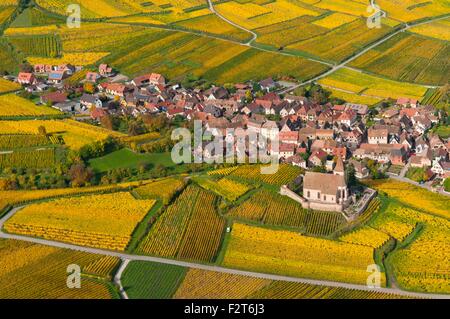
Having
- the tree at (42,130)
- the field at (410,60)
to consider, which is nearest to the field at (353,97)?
the field at (410,60)

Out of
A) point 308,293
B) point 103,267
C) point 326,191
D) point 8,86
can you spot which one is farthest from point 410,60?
point 103,267

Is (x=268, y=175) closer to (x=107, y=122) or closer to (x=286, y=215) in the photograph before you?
(x=286, y=215)

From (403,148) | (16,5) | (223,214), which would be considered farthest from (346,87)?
(16,5)

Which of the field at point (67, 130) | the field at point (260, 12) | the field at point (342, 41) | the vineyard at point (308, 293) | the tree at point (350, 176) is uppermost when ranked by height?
the field at point (260, 12)

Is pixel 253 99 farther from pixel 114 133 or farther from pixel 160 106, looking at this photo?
pixel 114 133

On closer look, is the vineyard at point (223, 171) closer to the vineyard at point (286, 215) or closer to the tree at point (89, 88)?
the vineyard at point (286, 215)

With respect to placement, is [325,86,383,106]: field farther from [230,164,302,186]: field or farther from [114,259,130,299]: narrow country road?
[114,259,130,299]: narrow country road

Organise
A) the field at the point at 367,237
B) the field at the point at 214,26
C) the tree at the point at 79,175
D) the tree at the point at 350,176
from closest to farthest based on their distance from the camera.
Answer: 1. the field at the point at 367,237
2. the tree at the point at 350,176
3. the tree at the point at 79,175
4. the field at the point at 214,26

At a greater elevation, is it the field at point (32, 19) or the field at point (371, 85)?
the field at point (32, 19)
